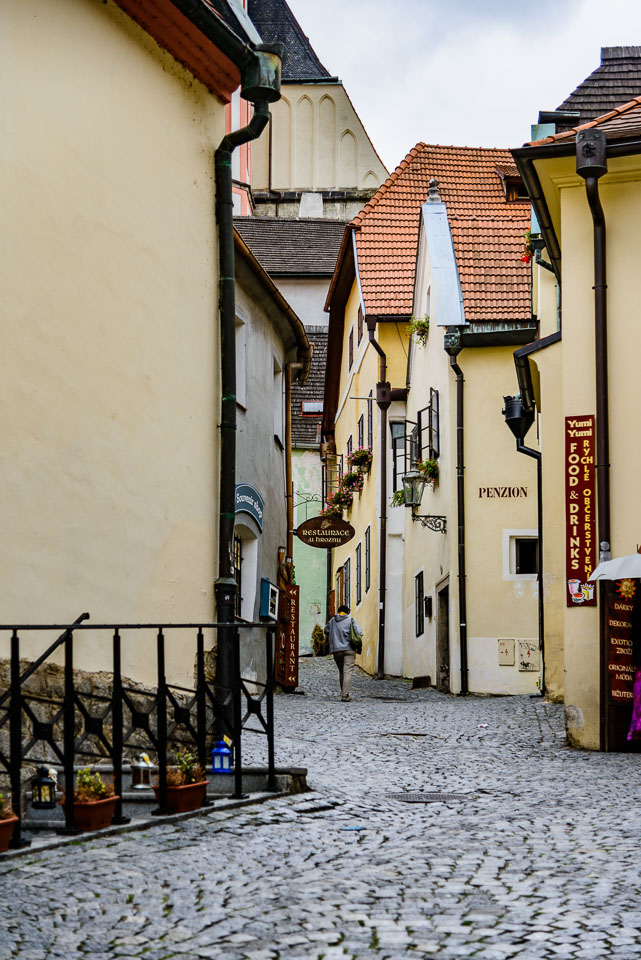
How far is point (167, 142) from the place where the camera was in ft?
39.5

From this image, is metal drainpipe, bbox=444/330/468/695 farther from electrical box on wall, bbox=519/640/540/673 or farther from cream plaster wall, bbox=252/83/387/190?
cream plaster wall, bbox=252/83/387/190

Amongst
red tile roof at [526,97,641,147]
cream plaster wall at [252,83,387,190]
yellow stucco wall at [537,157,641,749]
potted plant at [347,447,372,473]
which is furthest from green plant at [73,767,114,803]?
cream plaster wall at [252,83,387,190]

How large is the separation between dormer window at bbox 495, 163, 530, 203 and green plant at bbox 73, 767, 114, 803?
22.7 m

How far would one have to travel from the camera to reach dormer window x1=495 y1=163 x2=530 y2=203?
2934 cm

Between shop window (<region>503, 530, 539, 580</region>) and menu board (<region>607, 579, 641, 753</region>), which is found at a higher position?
shop window (<region>503, 530, 539, 580</region>)

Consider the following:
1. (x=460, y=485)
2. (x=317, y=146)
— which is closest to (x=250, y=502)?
(x=460, y=485)

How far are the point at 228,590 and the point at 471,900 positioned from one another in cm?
615

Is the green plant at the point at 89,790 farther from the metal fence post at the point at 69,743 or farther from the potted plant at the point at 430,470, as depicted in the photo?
the potted plant at the point at 430,470

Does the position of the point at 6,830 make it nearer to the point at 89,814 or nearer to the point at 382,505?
the point at 89,814

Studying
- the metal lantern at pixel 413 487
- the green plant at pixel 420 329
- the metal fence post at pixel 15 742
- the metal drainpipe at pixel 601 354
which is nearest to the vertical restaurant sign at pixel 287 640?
the metal lantern at pixel 413 487

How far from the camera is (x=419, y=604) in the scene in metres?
27.0

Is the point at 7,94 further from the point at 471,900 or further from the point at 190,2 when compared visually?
the point at 471,900

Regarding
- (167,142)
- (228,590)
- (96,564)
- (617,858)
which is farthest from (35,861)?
(167,142)

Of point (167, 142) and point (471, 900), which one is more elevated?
point (167, 142)
